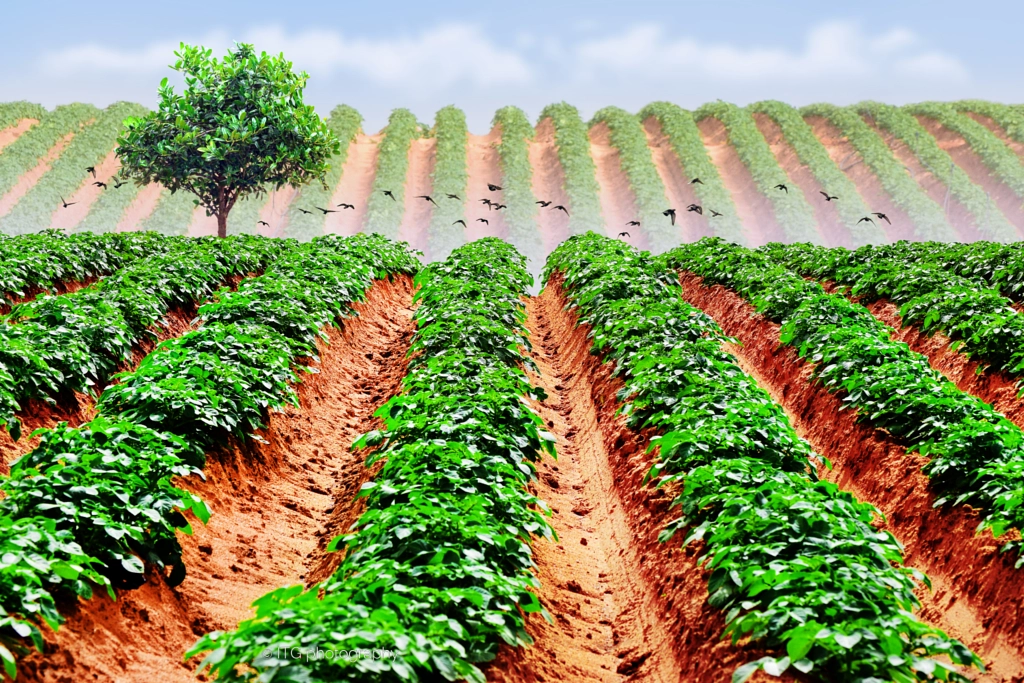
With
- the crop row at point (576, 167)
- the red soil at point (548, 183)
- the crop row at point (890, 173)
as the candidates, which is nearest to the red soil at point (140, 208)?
the red soil at point (548, 183)

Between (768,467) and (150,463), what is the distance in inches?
197

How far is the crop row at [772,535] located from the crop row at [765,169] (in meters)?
38.8

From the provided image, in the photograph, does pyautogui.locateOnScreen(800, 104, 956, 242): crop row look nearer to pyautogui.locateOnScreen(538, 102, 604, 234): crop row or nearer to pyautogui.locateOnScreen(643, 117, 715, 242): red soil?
pyautogui.locateOnScreen(643, 117, 715, 242): red soil

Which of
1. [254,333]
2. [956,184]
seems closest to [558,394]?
[254,333]

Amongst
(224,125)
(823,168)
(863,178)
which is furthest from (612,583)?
(863,178)

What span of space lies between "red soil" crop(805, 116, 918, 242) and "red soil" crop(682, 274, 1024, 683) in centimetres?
4359

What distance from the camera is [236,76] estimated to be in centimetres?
3444

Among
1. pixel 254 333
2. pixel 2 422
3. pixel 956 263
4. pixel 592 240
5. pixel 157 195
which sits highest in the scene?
pixel 157 195

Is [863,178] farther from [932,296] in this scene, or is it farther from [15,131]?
[15,131]

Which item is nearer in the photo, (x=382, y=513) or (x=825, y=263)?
(x=382, y=513)

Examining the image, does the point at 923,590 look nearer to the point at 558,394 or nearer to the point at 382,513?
the point at 382,513

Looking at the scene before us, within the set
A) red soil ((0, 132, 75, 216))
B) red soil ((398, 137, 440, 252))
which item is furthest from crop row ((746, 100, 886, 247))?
red soil ((0, 132, 75, 216))

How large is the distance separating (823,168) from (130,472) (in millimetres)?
59557

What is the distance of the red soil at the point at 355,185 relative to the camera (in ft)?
172
